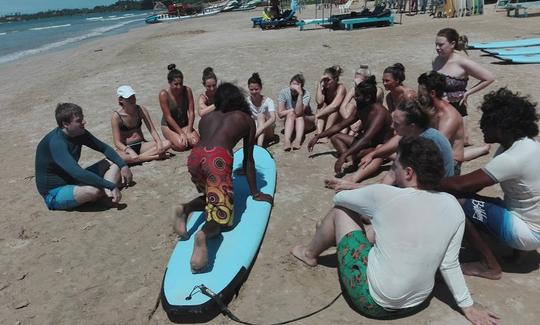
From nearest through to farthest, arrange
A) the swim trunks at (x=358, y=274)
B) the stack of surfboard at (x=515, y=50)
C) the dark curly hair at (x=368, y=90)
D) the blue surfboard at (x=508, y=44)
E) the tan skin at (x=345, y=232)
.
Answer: the tan skin at (x=345, y=232) < the swim trunks at (x=358, y=274) < the dark curly hair at (x=368, y=90) < the stack of surfboard at (x=515, y=50) < the blue surfboard at (x=508, y=44)

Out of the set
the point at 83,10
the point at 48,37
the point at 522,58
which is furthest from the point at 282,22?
the point at 83,10

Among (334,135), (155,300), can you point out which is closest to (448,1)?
(334,135)

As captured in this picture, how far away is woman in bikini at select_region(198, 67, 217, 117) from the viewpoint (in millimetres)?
6223

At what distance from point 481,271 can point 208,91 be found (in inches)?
180

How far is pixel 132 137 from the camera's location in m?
6.00

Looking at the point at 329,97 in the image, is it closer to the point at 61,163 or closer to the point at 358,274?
the point at 61,163

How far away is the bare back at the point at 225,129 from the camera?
3.60 meters

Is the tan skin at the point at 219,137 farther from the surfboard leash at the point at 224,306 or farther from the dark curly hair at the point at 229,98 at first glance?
the surfboard leash at the point at 224,306

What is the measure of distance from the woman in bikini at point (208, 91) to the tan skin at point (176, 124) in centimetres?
21

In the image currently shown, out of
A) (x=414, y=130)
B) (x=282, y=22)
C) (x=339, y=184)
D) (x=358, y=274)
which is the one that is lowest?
(x=339, y=184)

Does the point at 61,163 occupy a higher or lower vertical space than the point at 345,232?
higher

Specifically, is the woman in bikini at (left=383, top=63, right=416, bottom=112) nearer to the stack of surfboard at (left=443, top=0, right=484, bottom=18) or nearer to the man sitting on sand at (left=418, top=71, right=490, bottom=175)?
the man sitting on sand at (left=418, top=71, right=490, bottom=175)

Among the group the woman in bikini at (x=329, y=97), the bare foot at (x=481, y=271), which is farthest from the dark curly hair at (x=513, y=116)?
the woman in bikini at (x=329, y=97)

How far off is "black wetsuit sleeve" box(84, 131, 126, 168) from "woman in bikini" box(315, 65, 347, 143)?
2.91m
